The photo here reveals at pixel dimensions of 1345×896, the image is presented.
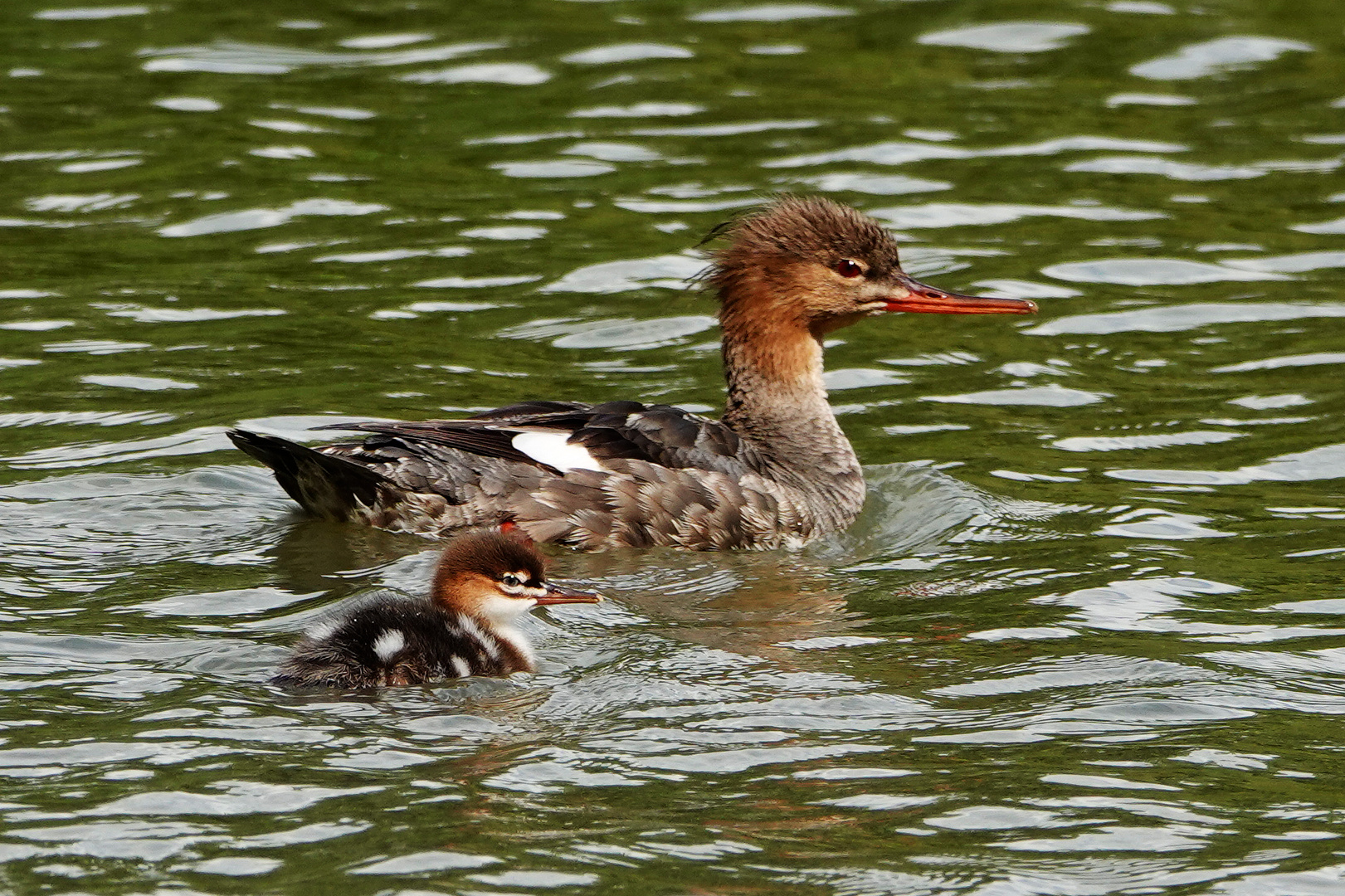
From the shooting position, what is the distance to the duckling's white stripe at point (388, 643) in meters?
6.72

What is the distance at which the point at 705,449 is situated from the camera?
29.6 feet

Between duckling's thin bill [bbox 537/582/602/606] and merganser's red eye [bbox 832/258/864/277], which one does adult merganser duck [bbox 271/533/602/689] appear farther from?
merganser's red eye [bbox 832/258/864/277]

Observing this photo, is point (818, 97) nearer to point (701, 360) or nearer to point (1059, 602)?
point (701, 360)

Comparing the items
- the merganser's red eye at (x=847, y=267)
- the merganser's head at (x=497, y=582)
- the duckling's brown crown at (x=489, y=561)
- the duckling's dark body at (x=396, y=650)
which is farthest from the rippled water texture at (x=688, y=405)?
the merganser's red eye at (x=847, y=267)

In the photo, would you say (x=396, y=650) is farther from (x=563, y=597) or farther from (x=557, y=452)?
(x=557, y=452)

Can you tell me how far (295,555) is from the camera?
821 cm

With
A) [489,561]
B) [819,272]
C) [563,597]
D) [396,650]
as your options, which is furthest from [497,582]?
[819,272]

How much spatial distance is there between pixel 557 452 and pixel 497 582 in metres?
1.51

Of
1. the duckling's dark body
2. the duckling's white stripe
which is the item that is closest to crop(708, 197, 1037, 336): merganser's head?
the duckling's dark body

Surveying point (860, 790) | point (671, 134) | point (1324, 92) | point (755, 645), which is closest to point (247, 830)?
point (860, 790)

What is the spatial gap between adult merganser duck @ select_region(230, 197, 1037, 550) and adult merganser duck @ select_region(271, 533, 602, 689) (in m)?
1.10

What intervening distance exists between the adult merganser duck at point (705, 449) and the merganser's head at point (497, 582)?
43.8 inches

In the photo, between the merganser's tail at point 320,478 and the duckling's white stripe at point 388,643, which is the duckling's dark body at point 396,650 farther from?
the merganser's tail at point 320,478

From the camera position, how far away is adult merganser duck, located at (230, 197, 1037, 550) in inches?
339
